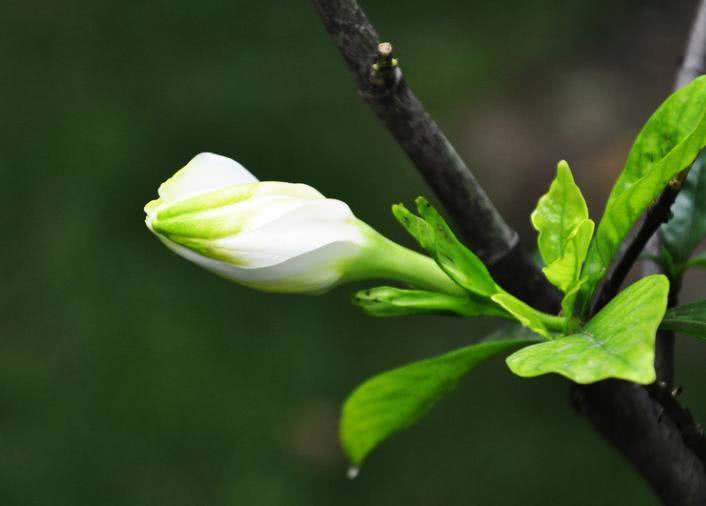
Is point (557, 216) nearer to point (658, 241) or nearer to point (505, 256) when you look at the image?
point (505, 256)

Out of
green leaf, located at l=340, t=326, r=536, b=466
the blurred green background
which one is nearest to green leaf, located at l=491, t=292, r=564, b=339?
green leaf, located at l=340, t=326, r=536, b=466

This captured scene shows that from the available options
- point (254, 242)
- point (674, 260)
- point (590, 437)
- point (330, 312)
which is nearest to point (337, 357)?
point (330, 312)

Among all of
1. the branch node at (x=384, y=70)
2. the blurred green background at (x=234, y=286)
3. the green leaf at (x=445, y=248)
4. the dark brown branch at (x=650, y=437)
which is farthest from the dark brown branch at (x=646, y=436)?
the blurred green background at (x=234, y=286)

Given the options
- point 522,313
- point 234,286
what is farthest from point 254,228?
point 234,286

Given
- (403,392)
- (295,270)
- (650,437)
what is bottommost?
(650,437)

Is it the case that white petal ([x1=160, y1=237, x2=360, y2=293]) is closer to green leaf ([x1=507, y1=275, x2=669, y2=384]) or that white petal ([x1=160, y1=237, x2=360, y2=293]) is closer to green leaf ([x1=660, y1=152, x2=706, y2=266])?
green leaf ([x1=507, y1=275, x2=669, y2=384])

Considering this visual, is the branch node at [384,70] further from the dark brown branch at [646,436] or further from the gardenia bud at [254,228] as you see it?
the dark brown branch at [646,436]

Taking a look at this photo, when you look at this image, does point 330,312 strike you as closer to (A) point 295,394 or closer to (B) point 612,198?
(A) point 295,394
